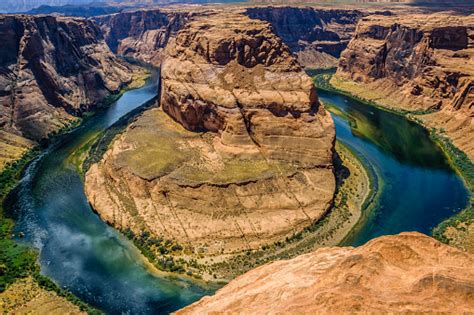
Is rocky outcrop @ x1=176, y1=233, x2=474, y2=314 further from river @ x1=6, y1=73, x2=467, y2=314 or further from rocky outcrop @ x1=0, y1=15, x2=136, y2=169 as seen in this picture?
rocky outcrop @ x1=0, y1=15, x2=136, y2=169

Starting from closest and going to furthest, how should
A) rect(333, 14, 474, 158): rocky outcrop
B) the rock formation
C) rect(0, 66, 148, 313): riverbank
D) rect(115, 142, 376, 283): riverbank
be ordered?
1. rect(0, 66, 148, 313): riverbank
2. rect(115, 142, 376, 283): riverbank
3. the rock formation
4. rect(333, 14, 474, 158): rocky outcrop

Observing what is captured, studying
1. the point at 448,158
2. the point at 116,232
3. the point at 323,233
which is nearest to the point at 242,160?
the point at 323,233

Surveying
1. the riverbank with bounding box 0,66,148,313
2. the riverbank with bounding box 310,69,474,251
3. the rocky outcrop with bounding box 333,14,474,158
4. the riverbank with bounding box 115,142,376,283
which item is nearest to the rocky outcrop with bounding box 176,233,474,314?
the riverbank with bounding box 115,142,376,283

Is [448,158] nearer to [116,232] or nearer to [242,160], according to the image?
[242,160]

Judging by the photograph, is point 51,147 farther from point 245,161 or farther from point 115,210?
point 245,161

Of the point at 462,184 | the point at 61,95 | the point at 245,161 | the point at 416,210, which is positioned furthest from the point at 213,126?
the point at 61,95

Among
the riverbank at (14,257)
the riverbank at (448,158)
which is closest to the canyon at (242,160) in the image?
the riverbank at (448,158)
